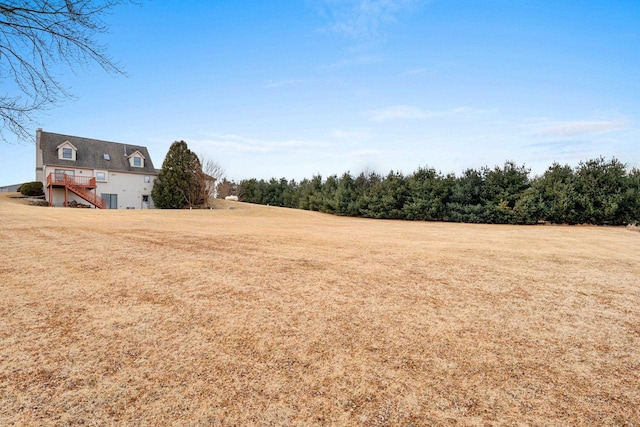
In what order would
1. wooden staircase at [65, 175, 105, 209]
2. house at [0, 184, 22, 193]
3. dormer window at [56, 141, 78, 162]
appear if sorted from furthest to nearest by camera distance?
house at [0, 184, 22, 193], dormer window at [56, 141, 78, 162], wooden staircase at [65, 175, 105, 209]

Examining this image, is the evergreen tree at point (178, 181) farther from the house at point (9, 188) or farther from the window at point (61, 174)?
the house at point (9, 188)

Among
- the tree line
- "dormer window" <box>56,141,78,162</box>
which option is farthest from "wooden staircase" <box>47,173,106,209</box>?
the tree line

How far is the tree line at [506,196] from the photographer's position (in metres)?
14.6

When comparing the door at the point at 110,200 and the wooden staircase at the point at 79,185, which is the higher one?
the wooden staircase at the point at 79,185

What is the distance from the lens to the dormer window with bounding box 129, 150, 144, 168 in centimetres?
2688

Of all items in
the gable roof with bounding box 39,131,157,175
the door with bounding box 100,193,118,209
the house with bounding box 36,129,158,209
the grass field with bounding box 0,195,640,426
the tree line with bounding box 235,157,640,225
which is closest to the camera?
the grass field with bounding box 0,195,640,426

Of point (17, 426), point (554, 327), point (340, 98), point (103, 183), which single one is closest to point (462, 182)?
point (340, 98)

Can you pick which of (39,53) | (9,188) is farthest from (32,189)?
(39,53)

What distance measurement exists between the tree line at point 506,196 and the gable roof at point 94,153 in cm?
1888

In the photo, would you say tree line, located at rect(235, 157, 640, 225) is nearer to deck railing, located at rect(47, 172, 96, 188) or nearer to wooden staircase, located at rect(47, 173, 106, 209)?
wooden staircase, located at rect(47, 173, 106, 209)

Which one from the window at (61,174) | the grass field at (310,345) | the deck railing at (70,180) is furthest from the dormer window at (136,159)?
the grass field at (310,345)

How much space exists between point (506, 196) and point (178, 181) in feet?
76.9

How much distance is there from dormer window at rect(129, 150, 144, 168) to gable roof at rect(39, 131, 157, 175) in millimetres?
258

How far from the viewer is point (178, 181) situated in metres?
24.5
